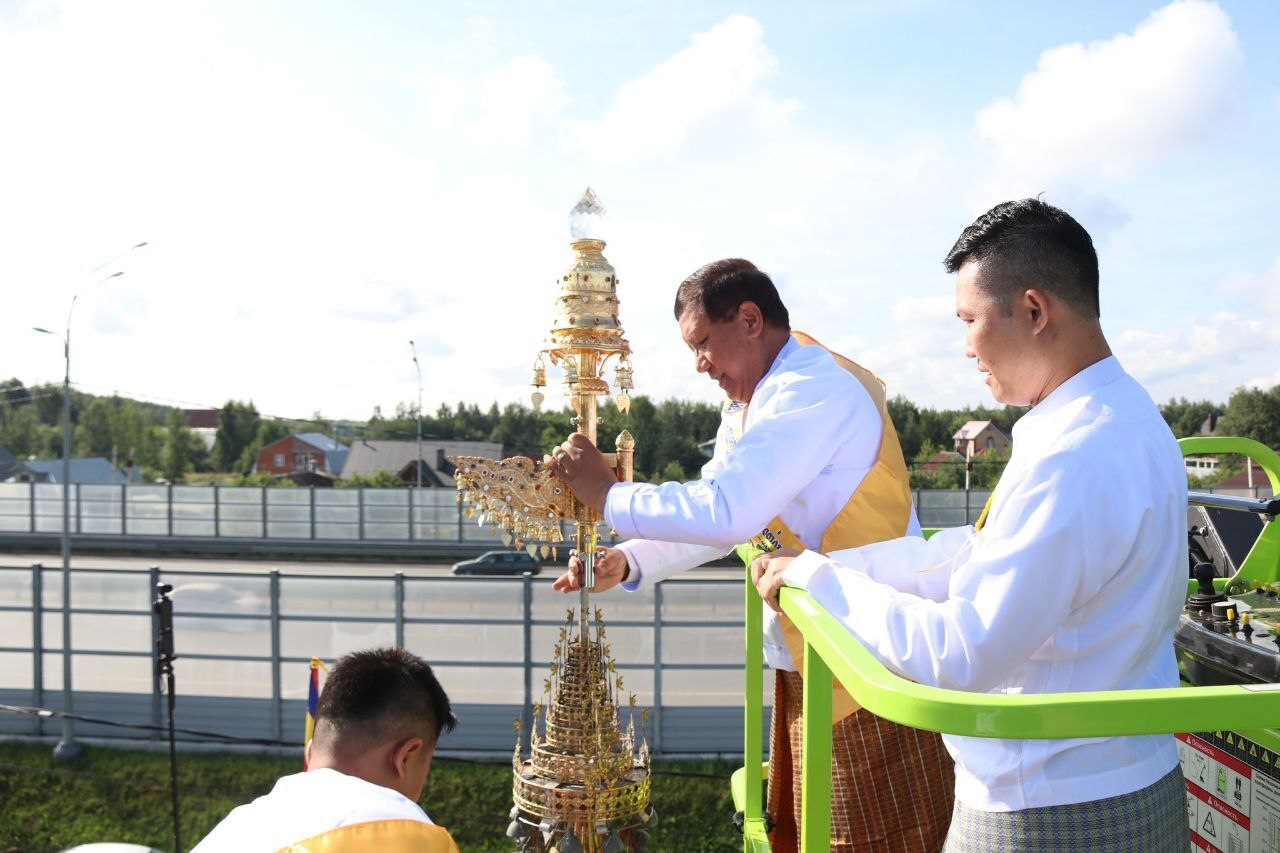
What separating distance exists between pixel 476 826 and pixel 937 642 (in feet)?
29.8

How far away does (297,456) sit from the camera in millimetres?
68875

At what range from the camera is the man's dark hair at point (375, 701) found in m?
2.19

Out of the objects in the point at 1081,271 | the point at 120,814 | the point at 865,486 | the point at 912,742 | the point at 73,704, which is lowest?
the point at 120,814

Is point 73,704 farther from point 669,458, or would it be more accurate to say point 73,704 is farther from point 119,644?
point 669,458

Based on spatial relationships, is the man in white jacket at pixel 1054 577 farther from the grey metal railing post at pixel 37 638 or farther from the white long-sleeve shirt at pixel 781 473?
the grey metal railing post at pixel 37 638

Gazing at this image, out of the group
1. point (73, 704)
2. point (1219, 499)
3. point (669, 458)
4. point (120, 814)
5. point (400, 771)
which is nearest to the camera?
point (400, 771)

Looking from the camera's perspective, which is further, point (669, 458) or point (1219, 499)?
point (669, 458)

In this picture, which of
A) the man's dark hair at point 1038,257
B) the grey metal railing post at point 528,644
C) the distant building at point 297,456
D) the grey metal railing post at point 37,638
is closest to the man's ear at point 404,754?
the man's dark hair at point 1038,257

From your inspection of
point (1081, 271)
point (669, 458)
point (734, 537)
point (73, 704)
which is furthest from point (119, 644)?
point (669, 458)

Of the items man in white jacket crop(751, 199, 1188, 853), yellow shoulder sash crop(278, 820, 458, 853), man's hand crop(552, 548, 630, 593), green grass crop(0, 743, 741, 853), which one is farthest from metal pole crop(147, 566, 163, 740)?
man in white jacket crop(751, 199, 1188, 853)

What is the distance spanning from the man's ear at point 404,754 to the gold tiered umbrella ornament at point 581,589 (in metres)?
1.06

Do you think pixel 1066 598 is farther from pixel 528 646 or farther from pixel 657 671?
pixel 528 646

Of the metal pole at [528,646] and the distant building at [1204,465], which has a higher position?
the distant building at [1204,465]

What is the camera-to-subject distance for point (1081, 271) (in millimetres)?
1724
